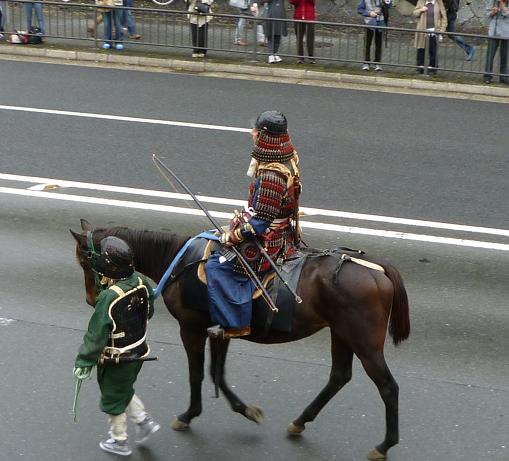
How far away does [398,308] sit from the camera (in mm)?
6270

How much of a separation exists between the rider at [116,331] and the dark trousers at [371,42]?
12.4 meters

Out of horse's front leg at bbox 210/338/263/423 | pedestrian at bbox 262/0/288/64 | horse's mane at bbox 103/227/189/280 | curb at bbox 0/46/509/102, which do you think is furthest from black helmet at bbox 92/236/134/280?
pedestrian at bbox 262/0/288/64

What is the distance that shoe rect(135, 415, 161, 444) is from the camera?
20.8 ft

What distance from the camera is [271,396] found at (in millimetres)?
7035

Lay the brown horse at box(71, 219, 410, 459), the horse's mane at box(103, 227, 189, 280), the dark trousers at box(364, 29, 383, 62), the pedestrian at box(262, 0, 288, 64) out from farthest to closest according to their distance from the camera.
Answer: the pedestrian at box(262, 0, 288, 64) < the dark trousers at box(364, 29, 383, 62) < the horse's mane at box(103, 227, 189, 280) < the brown horse at box(71, 219, 410, 459)

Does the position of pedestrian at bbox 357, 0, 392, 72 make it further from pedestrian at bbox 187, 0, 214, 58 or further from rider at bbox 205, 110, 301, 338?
rider at bbox 205, 110, 301, 338

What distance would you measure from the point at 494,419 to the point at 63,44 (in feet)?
47.6

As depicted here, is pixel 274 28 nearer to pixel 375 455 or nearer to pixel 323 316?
pixel 323 316

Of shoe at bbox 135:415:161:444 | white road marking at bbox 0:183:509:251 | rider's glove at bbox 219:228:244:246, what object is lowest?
shoe at bbox 135:415:161:444

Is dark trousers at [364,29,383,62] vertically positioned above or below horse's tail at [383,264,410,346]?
above

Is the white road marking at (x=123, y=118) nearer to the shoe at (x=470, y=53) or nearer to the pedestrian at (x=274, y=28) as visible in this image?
the pedestrian at (x=274, y=28)

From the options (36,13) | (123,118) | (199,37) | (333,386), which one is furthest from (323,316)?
(36,13)

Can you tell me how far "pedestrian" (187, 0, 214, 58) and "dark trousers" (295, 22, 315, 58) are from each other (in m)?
1.67

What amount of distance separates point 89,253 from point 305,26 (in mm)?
12537
